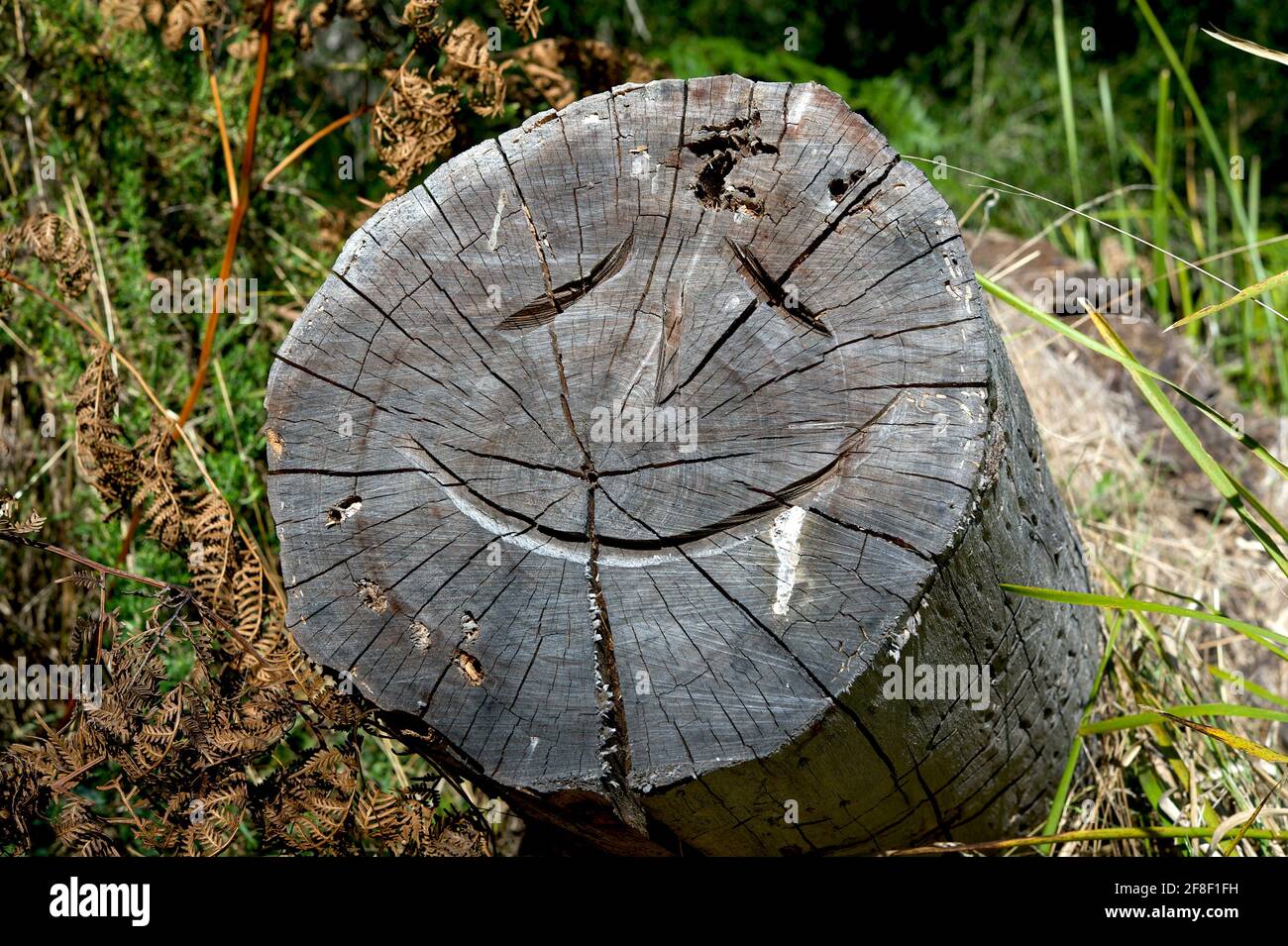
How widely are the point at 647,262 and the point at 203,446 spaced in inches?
77.3

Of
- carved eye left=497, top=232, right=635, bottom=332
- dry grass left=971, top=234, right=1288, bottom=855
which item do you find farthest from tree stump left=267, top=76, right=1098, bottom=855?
dry grass left=971, top=234, right=1288, bottom=855

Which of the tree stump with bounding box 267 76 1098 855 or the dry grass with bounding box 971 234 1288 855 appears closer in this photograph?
the tree stump with bounding box 267 76 1098 855

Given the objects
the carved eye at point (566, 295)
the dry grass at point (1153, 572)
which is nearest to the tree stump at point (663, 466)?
the carved eye at point (566, 295)

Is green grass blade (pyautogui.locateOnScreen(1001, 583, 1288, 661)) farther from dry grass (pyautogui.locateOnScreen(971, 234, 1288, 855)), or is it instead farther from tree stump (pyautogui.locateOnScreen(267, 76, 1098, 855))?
dry grass (pyautogui.locateOnScreen(971, 234, 1288, 855))

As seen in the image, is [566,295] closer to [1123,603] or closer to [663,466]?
[663,466]

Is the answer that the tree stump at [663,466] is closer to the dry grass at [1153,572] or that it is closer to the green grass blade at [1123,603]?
the green grass blade at [1123,603]

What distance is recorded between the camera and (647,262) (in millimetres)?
1981

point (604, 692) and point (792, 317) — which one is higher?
point (792, 317)

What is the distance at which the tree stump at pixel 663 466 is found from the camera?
6.04 feet

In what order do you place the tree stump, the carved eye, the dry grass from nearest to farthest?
1. the tree stump
2. the carved eye
3. the dry grass

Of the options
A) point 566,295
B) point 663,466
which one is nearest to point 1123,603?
point 663,466

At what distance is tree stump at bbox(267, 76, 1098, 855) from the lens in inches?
72.5
